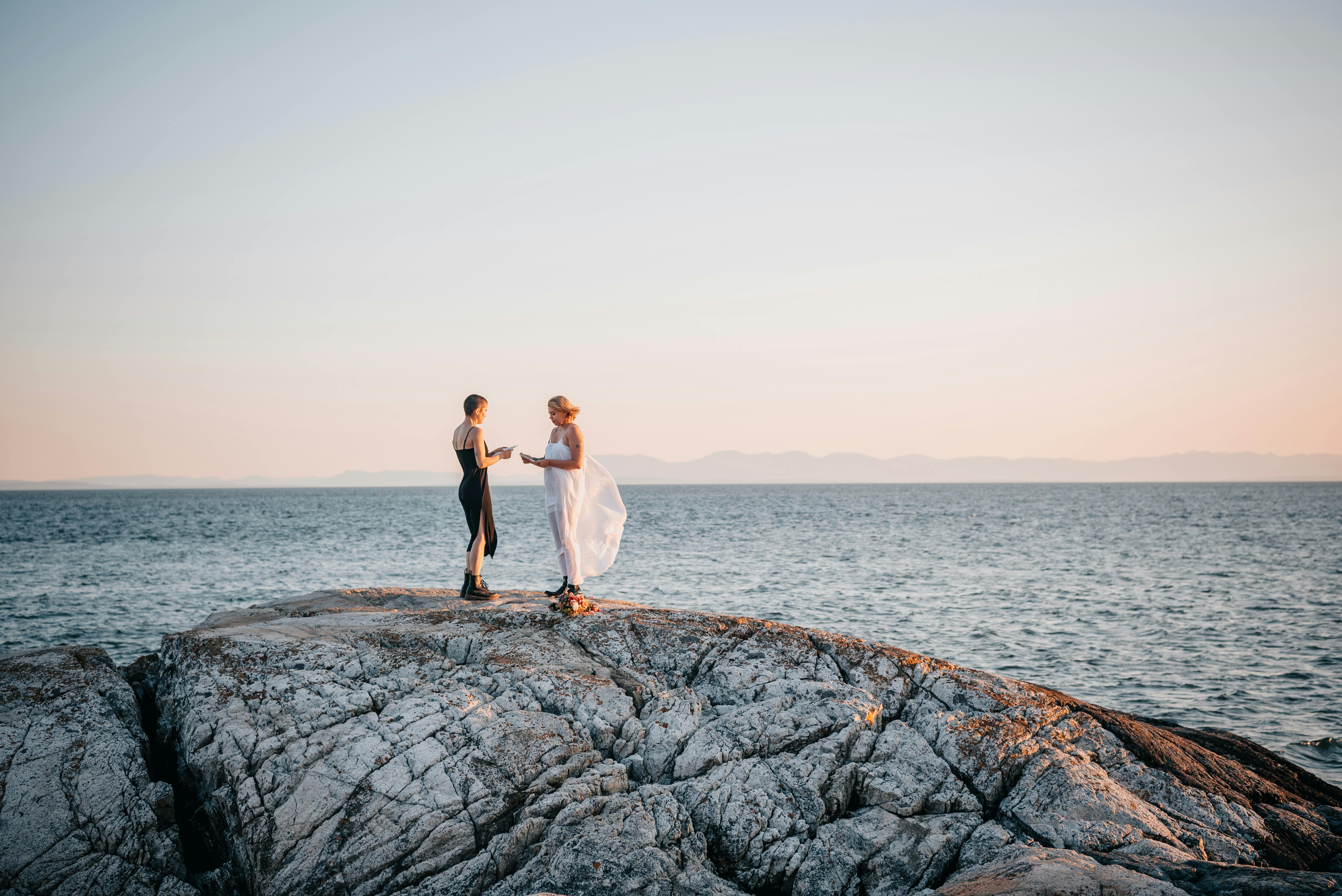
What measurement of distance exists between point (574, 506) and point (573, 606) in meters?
1.57

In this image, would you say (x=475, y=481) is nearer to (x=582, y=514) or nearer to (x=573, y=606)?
(x=582, y=514)

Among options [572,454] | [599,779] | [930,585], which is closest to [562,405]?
[572,454]

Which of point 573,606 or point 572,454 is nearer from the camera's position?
point 573,606

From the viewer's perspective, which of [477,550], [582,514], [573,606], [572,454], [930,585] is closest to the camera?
[573,606]

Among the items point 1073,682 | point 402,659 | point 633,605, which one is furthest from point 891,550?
point 402,659

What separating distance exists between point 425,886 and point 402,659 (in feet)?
8.53

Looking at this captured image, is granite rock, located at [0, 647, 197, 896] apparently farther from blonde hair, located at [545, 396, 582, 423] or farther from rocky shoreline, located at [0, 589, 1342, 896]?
blonde hair, located at [545, 396, 582, 423]

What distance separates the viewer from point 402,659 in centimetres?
820

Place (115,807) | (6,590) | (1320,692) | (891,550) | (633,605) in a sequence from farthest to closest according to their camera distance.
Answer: (891,550), (6,590), (1320,692), (633,605), (115,807)

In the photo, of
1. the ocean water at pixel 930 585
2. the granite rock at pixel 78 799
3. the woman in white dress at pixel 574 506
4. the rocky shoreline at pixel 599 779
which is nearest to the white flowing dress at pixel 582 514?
the woman in white dress at pixel 574 506

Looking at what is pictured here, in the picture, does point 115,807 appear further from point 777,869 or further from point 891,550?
point 891,550

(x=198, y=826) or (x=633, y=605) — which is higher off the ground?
(x=633, y=605)

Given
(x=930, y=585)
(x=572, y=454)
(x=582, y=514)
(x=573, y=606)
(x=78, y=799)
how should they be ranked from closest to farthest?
(x=78, y=799), (x=573, y=606), (x=572, y=454), (x=582, y=514), (x=930, y=585)

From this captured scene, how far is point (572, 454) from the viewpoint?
10.3 m
